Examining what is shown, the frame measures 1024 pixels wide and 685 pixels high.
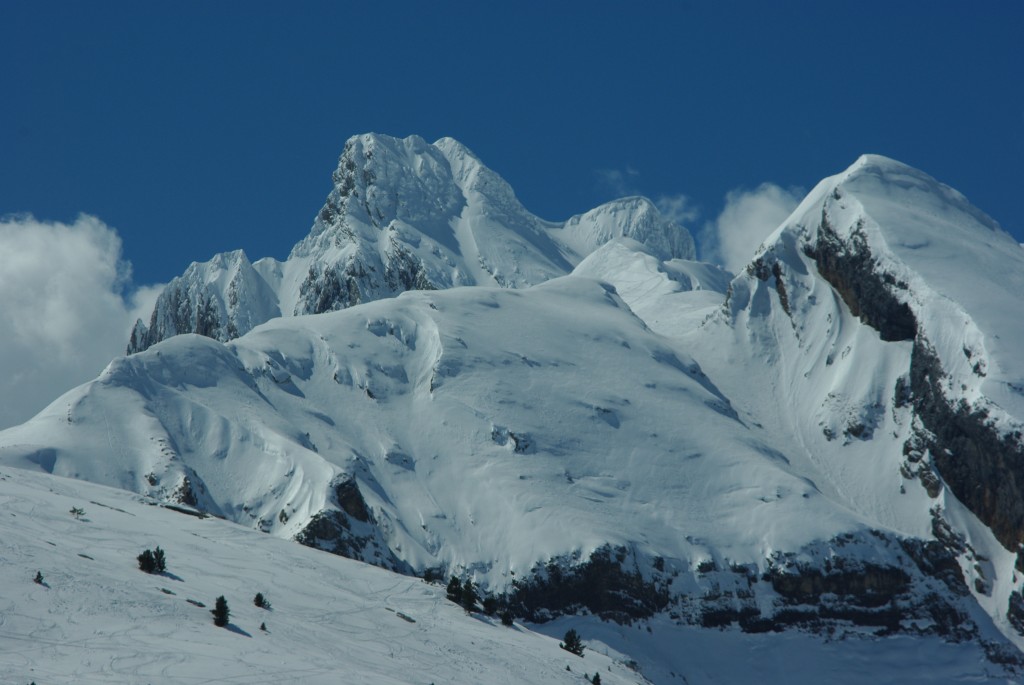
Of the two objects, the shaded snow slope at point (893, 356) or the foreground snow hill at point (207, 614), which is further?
the shaded snow slope at point (893, 356)

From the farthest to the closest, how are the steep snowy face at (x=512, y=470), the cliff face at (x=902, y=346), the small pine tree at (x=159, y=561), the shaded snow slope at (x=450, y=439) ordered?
the cliff face at (x=902, y=346)
the shaded snow slope at (x=450, y=439)
the steep snowy face at (x=512, y=470)
the small pine tree at (x=159, y=561)

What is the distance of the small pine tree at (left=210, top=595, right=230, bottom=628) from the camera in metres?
44.7

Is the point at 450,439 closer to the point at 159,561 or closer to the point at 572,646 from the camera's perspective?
the point at 572,646

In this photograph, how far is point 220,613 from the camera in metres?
44.9

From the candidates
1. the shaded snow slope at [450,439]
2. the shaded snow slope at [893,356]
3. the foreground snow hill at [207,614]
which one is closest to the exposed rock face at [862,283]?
the shaded snow slope at [893,356]

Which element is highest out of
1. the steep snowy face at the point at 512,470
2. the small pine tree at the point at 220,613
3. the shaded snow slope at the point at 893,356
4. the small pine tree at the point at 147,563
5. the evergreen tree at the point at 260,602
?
the shaded snow slope at the point at 893,356

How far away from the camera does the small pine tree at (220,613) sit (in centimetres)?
4469

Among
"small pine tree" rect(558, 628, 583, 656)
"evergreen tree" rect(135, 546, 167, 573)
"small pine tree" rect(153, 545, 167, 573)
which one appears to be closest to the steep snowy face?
"small pine tree" rect(558, 628, 583, 656)

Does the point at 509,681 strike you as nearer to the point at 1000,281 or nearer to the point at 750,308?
the point at 1000,281

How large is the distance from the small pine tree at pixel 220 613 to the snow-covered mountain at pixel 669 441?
193ft

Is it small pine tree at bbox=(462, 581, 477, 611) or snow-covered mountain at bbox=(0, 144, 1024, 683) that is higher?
snow-covered mountain at bbox=(0, 144, 1024, 683)

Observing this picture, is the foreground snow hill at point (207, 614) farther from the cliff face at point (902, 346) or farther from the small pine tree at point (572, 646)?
the cliff face at point (902, 346)

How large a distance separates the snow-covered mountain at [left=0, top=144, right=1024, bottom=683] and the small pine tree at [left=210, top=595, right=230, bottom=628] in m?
58.7

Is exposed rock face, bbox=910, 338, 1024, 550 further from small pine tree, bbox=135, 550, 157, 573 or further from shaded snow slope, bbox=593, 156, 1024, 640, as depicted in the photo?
small pine tree, bbox=135, 550, 157, 573
